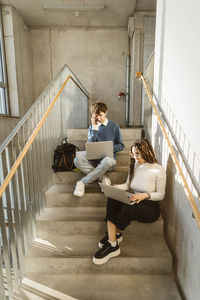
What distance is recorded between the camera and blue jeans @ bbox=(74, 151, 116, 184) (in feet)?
7.02

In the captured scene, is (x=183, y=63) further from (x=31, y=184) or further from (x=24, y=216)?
(x=24, y=216)

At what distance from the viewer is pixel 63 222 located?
1908 mm

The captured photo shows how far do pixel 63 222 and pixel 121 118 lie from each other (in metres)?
4.36

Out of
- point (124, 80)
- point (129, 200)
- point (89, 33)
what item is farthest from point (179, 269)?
point (89, 33)

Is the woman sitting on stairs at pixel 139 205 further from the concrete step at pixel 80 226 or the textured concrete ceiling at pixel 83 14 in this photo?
the textured concrete ceiling at pixel 83 14

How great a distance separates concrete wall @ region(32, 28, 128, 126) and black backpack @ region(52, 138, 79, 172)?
3551mm

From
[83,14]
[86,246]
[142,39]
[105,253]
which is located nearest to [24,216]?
[86,246]

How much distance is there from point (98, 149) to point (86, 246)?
3.23 feet

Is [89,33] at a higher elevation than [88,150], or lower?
higher

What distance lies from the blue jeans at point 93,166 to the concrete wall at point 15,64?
2.67 m

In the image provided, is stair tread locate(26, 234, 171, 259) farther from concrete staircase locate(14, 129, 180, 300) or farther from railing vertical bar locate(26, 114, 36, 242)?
railing vertical bar locate(26, 114, 36, 242)

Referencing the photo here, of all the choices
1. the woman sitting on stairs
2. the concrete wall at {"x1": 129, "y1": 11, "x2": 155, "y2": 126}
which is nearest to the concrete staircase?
the woman sitting on stairs

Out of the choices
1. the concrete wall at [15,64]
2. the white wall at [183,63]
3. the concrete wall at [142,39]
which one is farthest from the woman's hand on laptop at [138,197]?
the concrete wall at [15,64]

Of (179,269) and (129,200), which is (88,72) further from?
(179,269)
